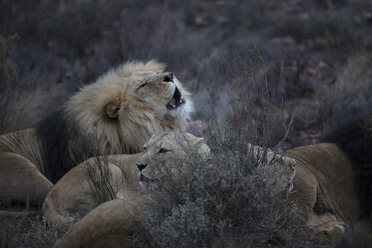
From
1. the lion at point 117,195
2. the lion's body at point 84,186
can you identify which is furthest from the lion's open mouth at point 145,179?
the lion's body at point 84,186

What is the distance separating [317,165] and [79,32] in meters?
6.95

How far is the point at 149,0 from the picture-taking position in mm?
12609

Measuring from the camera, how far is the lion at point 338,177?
4410 mm

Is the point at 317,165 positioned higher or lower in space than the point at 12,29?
lower

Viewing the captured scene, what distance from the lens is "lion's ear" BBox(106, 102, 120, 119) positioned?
5.35 meters

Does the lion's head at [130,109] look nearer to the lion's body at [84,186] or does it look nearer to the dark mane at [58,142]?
the dark mane at [58,142]

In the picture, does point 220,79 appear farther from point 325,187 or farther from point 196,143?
point 196,143

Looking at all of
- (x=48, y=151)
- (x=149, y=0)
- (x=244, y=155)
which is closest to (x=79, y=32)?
(x=149, y=0)

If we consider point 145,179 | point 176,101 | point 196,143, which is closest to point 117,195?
point 145,179

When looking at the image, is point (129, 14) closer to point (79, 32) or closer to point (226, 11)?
point (79, 32)

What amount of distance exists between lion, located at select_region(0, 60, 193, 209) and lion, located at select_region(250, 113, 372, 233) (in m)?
1.33

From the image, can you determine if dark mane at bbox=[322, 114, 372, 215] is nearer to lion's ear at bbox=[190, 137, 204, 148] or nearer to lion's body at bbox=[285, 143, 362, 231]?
lion's body at bbox=[285, 143, 362, 231]

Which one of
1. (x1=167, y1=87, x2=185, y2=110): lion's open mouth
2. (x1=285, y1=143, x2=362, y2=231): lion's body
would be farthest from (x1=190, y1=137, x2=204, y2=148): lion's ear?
(x1=167, y1=87, x2=185, y2=110): lion's open mouth

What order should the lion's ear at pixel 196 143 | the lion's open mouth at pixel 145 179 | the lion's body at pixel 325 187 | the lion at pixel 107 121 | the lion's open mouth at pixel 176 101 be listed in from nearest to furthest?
the lion's open mouth at pixel 145 179
the lion's ear at pixel 196 143
the lion's body at pixel 325 187
the lion at pixel 107 121
the lion's open mouth at pixel 176 101
